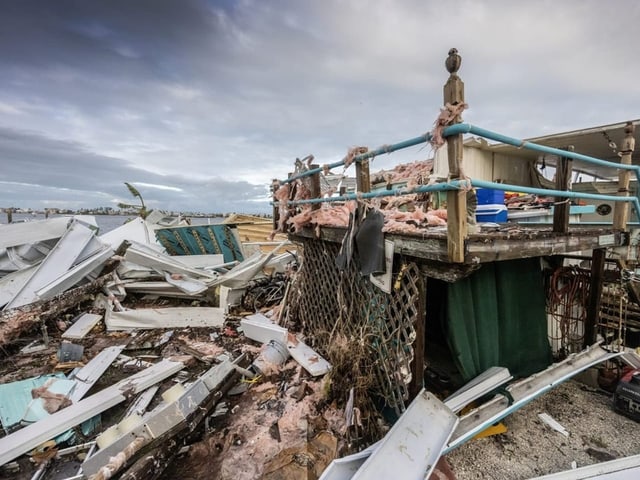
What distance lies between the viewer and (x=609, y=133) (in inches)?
256

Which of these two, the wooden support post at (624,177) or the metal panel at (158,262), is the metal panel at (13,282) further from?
the wooden support post at (624,177)

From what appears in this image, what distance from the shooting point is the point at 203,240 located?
8.71 metres

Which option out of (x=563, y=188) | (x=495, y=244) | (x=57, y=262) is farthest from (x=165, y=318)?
(x=563, y=188)

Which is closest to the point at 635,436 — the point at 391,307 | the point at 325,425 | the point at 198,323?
the point at 391,307

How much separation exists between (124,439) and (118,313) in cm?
382

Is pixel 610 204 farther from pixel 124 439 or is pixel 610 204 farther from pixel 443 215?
pixel 124 439

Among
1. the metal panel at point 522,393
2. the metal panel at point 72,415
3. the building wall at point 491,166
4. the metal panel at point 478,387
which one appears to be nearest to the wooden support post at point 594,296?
the metal panel at point 522,393

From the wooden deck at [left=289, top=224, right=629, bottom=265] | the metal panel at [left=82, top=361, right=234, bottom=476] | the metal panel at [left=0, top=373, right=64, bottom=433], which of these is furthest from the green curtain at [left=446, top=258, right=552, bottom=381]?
the metal panel at [left=0, top=373, right=64, bottom=433]

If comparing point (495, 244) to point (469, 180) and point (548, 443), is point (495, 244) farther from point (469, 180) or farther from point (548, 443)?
point (548, 443)

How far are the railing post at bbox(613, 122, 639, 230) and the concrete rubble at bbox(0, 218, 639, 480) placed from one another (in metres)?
1.63

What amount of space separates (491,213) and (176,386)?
4261 millimetres

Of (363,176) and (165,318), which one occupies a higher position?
(363,176)

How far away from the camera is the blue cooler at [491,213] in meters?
3.76

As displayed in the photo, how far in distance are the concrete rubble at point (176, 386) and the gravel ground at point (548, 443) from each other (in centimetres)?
14
